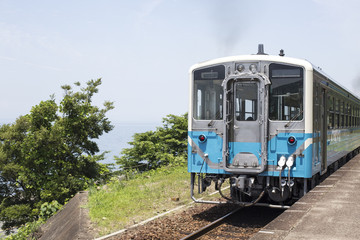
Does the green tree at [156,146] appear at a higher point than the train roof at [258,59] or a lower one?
lower

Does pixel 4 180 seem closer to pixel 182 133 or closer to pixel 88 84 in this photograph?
pixel 88 84

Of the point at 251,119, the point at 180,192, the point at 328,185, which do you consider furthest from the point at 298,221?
the point at 180,192

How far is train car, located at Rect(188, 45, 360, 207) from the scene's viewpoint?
8.19 metres

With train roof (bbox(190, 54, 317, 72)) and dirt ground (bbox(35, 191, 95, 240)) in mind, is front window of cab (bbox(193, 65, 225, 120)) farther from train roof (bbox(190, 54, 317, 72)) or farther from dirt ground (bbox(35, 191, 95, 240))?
dirt ground (bbox(35, 191, 95, 240))

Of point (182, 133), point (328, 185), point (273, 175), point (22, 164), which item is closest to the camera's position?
point (273, 175)

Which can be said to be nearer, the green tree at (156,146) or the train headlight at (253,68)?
the train headlight at (253,68)

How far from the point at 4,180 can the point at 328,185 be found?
2624 centimetres

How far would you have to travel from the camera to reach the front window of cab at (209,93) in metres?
8.73

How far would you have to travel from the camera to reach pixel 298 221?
6.41 metres

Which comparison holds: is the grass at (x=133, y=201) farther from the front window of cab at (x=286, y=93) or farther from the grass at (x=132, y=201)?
the front window of cab at (x=286, y=93)

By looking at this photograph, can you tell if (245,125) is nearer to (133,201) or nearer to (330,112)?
(330,112)

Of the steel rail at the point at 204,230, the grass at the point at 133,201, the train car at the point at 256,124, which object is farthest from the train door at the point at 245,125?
the grass at the point at 133,201

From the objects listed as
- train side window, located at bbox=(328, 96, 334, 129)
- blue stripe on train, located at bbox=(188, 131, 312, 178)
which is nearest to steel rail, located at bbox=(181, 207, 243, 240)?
blue stripe on train, located at bbox=(188, 131, 312, 178)

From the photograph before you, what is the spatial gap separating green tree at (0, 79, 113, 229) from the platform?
58.8 feet
